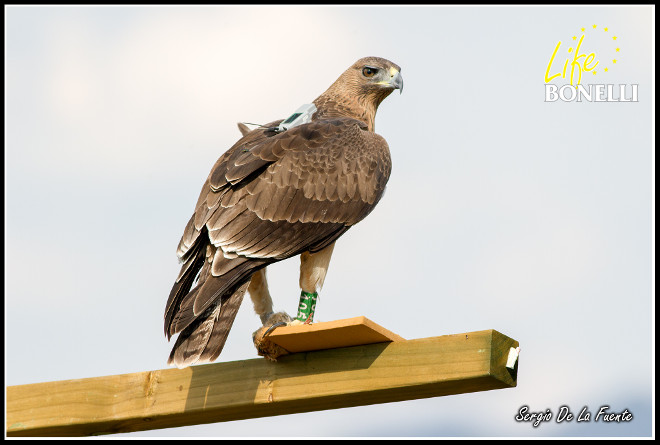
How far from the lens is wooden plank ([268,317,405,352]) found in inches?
188

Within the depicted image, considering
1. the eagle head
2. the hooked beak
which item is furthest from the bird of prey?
the hooked beak

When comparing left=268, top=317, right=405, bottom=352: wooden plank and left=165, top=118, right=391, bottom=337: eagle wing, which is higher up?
left=165, top=118, right=391, bottom=337: eagle wing

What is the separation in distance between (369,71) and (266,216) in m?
2.29

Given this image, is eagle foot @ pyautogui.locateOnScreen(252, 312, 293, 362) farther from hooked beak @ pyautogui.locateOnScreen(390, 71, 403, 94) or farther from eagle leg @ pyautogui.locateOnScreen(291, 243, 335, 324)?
hooked beak @ pyautogui.locateOnScreen(390, 71, 403, 94)

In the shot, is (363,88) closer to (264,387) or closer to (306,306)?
(306,306)

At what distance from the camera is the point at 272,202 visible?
564cm

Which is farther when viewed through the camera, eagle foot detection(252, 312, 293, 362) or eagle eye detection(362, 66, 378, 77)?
eagle eye detection(362, 66, 378, 77)

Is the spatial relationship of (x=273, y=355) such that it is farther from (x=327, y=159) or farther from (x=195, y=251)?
(x=327, y=159)

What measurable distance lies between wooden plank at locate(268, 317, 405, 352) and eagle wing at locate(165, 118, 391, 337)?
1.38ft

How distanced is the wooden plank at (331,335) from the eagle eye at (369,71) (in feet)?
9.46

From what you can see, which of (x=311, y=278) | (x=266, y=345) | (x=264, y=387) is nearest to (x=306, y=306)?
(x=311, y=278)

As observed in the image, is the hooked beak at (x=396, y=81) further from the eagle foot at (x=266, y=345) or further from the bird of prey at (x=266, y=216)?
the eagle foot at (x=266, y=345)

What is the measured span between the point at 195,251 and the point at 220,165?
694mm

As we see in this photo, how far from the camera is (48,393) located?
562 centimetres
